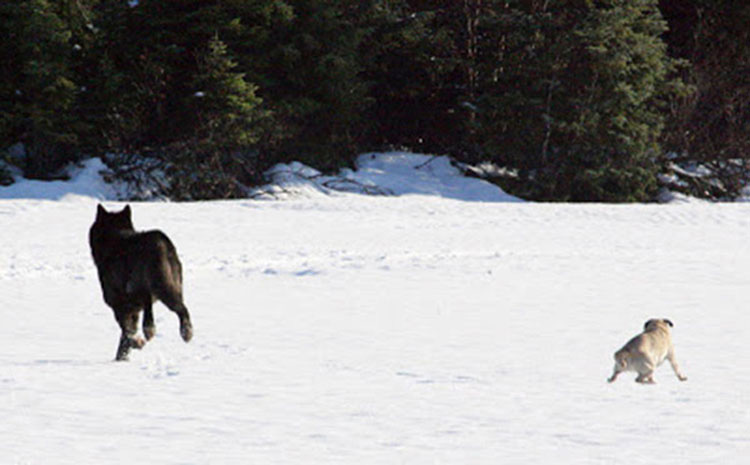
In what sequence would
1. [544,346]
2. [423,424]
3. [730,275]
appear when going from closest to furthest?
1. [423,424]
2. [544,346]
3. [730,275]

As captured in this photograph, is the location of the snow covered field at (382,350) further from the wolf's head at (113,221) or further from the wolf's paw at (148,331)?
the wolf's head at (113,221)

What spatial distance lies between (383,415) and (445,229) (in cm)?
1628

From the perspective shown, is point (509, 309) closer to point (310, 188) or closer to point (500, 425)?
point (500, 425)

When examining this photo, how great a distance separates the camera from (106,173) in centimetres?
2873

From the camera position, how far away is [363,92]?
1282 inches

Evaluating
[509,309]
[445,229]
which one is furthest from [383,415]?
[445,229]

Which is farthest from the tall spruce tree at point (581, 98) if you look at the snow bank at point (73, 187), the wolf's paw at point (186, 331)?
the wolf's paw at point (186, 331)

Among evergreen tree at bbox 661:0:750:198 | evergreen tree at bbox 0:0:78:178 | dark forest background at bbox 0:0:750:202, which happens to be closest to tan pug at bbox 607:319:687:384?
dark forest background at bbox 0:0:750:202

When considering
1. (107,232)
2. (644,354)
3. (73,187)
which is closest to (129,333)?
(107,232)

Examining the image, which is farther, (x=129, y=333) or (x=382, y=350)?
(x=382, y=350)

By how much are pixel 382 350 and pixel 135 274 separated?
105 inches

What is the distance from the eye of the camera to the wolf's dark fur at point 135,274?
7.38 metres

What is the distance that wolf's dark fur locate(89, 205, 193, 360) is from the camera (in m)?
7.38

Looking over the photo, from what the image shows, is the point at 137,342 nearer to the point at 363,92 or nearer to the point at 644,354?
the point at 644,354
